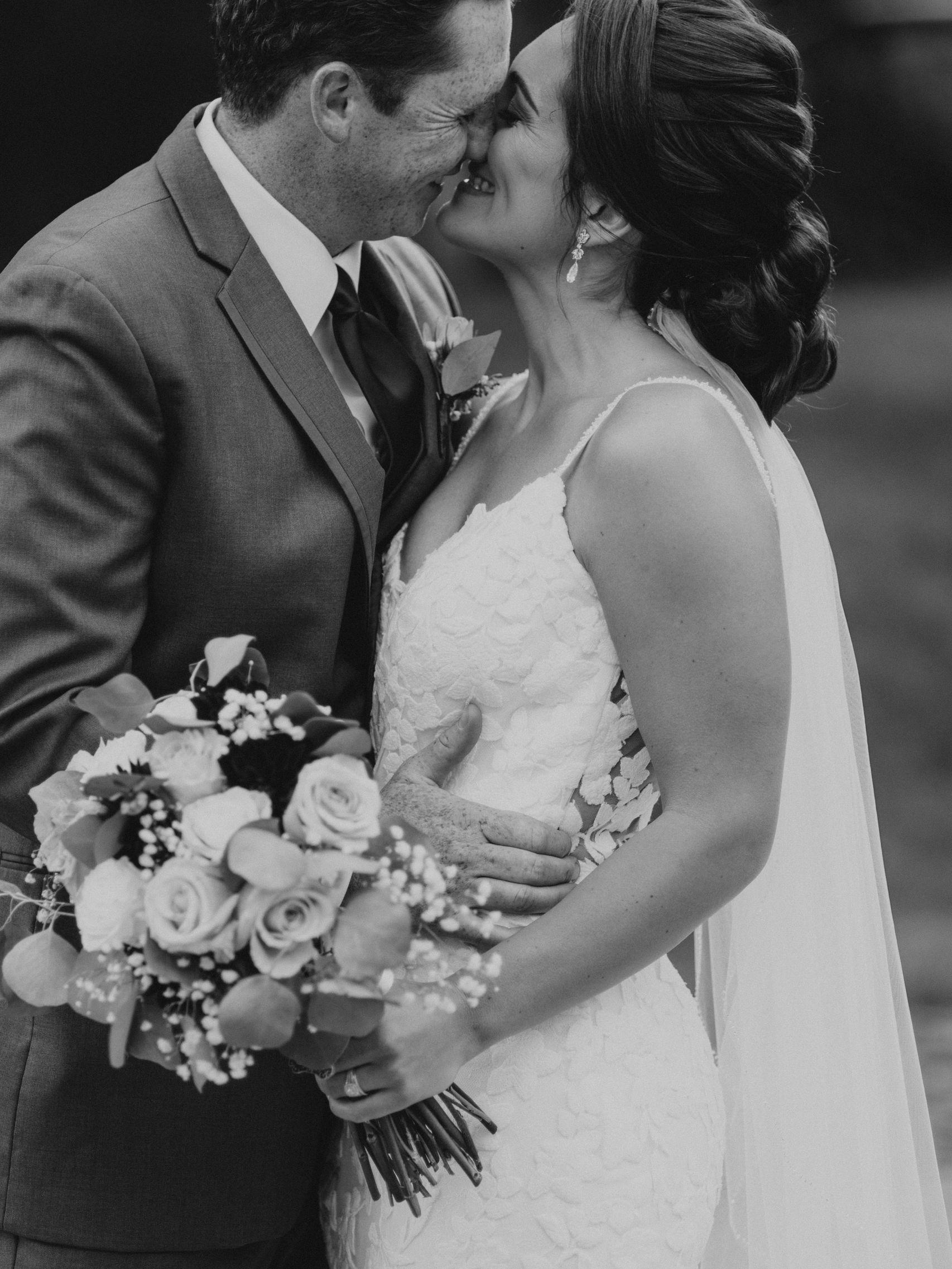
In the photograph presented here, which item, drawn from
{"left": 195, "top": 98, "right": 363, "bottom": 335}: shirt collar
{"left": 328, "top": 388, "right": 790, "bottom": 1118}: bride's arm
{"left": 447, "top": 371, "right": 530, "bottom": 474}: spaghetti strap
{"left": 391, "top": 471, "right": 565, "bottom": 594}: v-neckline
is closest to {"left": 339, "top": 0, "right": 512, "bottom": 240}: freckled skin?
{"left": 195, "top": 98, "right": 363, "bottom": 335}: shirt collar

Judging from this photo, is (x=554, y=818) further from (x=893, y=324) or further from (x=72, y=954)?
(x=893, y=324)

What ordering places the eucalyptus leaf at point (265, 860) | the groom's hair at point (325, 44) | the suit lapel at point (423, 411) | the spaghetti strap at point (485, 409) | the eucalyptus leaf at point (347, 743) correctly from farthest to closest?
the spaghetti strap at point (485, 409) < the suit lapel at point (423, 411) < the groom's hair at point (325, 44) < the eucalyptus leaf at point (347, 743) < the eucalyptus leaf at point (265, 860)

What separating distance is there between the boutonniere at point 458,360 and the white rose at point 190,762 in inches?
46.2

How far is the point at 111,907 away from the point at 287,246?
1225 millimetres

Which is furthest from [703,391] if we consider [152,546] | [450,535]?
[152,546]

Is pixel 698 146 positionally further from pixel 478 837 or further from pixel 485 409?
pixel 478 837

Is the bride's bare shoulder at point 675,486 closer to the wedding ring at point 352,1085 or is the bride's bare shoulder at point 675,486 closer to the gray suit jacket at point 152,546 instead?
the gray suit jacket at point 152,546

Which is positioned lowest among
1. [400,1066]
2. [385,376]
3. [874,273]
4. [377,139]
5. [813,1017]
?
[874,273]

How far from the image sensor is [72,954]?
1.86m

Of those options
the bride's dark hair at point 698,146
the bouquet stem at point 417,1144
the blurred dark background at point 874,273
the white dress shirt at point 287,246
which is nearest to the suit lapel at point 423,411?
the white dress shirt at point 287,246

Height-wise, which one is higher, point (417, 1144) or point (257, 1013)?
point (257, 1013)

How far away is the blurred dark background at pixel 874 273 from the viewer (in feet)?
16.9

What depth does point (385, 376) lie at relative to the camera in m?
2.64

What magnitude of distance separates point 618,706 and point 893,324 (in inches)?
293
